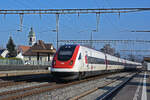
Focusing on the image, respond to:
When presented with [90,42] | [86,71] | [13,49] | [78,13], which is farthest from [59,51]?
[13,49]

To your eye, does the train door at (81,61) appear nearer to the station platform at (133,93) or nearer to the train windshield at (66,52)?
the train windshield at (66,52)

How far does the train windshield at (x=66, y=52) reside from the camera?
19931mm

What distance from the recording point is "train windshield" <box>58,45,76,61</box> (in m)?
19.9

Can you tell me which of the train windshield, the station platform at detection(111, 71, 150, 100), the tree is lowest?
the station platform at detection(111, 71, 150, 100)

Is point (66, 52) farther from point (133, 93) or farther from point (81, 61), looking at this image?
point (133, 93)

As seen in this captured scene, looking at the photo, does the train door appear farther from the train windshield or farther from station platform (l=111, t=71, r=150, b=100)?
station platform (l=111, t=71, r=150, b=100)

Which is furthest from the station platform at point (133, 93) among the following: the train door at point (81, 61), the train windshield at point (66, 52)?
the train windshield at point (66, 52)

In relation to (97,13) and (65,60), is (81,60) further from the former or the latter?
(97,13)

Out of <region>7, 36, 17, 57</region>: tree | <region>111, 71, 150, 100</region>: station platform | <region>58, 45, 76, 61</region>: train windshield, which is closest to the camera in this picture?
<region>111, 71, 150, 100</region>: station platform

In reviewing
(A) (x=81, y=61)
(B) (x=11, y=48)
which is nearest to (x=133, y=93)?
(A) (x=81, y=61)

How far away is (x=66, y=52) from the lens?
20.5m

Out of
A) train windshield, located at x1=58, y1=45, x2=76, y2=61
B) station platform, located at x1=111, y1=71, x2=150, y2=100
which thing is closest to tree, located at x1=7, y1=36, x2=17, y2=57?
train windshield, located at x1=58, y1=45, x2=76, y2=61

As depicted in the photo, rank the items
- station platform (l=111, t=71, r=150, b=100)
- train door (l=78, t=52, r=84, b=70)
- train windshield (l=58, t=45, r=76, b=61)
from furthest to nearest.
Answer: train door (l=78, t=52, r=84, b=70)
train windshield (l=58, t=45, r=76, b=61)
station platform (l=111, t=71, r=150, b=100)

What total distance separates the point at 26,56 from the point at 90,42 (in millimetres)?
52665
